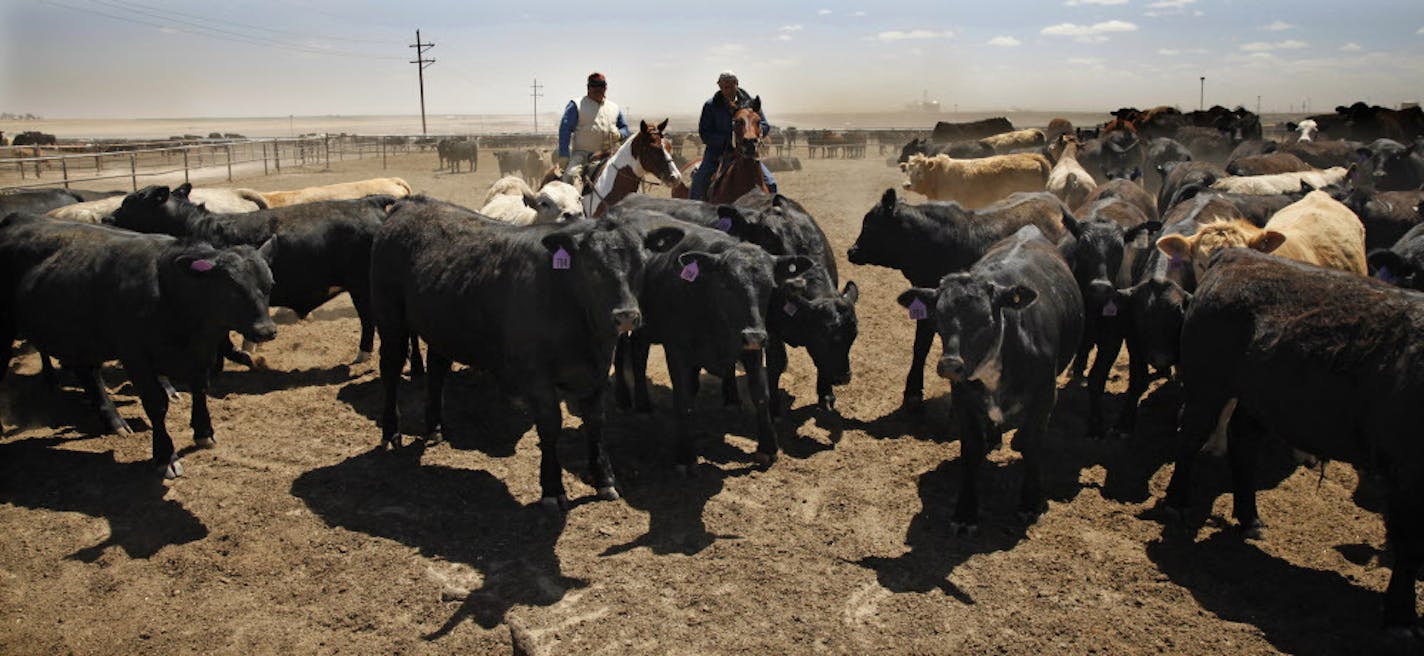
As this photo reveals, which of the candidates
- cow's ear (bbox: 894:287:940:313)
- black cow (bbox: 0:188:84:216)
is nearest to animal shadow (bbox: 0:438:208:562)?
cow's ear (bbox: 894:287:940:313)

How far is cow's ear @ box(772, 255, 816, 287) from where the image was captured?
6.69 m

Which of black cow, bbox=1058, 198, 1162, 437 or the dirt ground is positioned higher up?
black cow, bbox=1058, 198, 1162, 437

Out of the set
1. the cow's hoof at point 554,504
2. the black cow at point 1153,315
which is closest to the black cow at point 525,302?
the cow's hoof at point 554,504

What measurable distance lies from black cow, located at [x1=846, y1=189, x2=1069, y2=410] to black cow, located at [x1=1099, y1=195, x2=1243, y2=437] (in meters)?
1.23

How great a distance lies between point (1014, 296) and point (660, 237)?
2433 millimetres

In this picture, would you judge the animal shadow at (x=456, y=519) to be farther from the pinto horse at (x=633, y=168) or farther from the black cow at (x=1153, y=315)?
the pinto horse at (x=633, y=168)

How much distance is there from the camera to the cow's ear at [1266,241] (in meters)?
7.10

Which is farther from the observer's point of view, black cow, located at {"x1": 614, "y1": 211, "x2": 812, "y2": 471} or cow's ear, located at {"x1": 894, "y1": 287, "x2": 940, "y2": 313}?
black cow, located at {"x1": 614, "y1": 211, "x2": 812, "y2": 471}

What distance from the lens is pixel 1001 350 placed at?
5516mm

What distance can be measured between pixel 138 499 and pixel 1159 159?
65.2 feet

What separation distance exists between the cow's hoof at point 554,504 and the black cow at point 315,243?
3065 millimetres

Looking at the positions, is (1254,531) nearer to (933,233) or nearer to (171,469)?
(933,233)

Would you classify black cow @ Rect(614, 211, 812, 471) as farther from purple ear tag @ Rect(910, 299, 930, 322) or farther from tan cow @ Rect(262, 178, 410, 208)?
tan cow @ Rect(262, 178, 410, 208)

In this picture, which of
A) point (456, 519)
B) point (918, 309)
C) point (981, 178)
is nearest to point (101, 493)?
point (456, 519)
